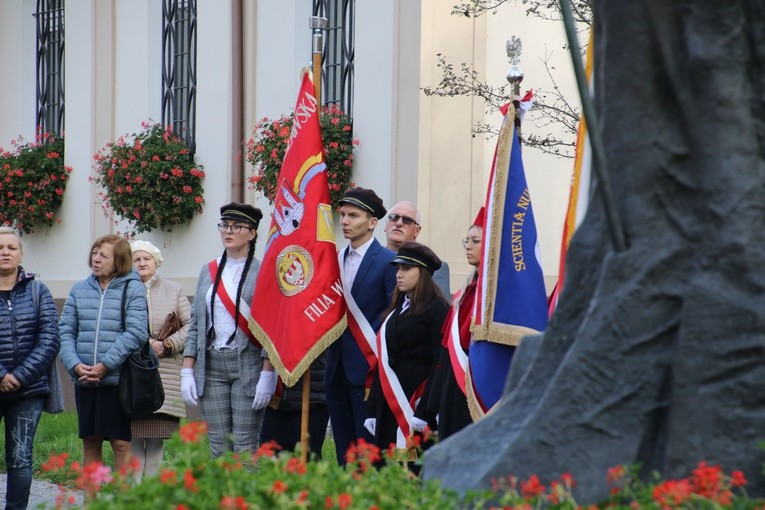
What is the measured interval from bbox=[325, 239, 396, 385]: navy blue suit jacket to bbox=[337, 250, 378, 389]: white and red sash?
23mm

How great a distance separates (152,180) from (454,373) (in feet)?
27.9

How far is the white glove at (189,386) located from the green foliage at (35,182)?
8.96 m

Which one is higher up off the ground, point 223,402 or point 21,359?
point 21,359

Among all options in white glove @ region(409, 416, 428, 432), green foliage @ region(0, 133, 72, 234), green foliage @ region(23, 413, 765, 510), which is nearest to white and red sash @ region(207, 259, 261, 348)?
white glove @ region(409, 416, 428, 432)

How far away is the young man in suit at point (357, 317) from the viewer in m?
7.71

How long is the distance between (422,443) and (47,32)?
445 inches

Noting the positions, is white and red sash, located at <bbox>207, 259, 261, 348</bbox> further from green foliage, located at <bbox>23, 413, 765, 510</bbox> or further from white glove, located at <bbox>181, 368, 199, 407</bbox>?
green foliage, located at <bbox>23, 413, 765, 510</bbox>

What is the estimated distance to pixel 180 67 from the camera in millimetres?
15203

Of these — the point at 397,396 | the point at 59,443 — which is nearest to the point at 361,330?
the point at 397,396

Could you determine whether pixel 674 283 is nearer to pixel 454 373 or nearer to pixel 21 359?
pixel 454 373

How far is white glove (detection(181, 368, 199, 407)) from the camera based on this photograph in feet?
26.5

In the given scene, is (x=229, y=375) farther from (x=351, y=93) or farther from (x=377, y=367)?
(x=351, y=93)

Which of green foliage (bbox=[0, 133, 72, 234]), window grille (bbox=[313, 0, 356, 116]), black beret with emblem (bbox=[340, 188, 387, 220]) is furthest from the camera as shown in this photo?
green foliage (bbox=[0, 133, 72, 234])

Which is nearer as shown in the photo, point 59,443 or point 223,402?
point 223,402
